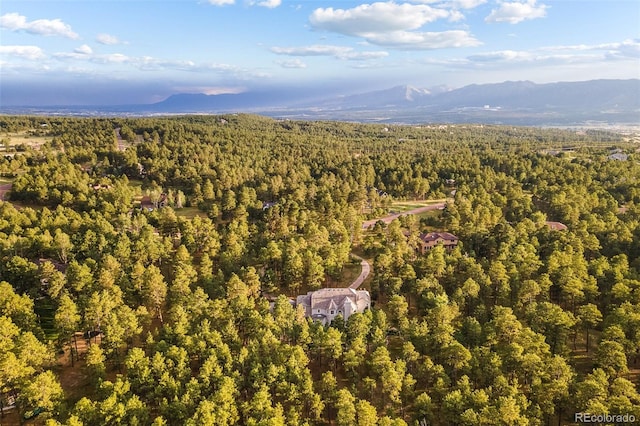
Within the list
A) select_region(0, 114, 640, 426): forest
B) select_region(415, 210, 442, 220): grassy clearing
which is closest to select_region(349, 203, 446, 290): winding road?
select_region(0, 114, 640, 426): forest

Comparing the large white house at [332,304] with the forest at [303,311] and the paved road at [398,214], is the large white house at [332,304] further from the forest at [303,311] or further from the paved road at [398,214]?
the paved road at [398,214]

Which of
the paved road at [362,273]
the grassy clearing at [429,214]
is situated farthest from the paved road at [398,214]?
the paved road at [362,273]

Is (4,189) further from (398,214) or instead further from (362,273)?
(398,214)

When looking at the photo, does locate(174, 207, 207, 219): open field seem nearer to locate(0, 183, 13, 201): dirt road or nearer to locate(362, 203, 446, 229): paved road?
locate(362, 203, 446, 229): paved road

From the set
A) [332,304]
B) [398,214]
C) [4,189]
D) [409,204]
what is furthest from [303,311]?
[4,189]

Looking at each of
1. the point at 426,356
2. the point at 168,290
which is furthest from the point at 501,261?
the point at 168,290

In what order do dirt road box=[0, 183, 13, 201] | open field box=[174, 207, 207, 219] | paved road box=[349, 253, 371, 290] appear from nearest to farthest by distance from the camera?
paved road box=[349, 253, 371, 290] < open field box=[174, 207, 207, 219] < dirt road box=[0, 183, 13, 201]
